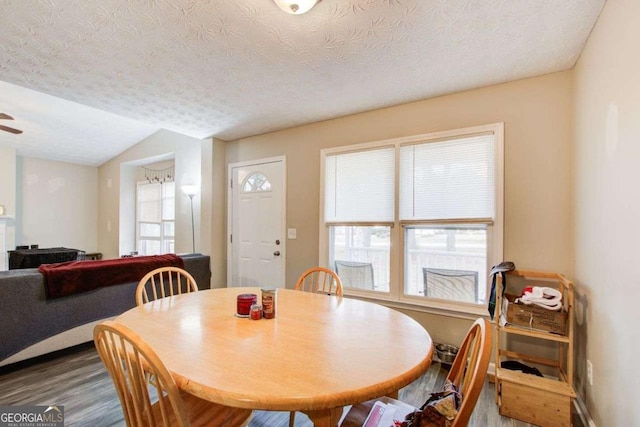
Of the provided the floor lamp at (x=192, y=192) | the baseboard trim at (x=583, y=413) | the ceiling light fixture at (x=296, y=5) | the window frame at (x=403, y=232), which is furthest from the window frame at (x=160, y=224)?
the baseboard trim at (x=583, y=413)

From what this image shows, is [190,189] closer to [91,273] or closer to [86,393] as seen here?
[91,273]

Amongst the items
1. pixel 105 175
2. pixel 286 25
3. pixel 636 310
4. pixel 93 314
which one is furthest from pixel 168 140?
pixel 636 310

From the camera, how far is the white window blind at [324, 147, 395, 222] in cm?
294

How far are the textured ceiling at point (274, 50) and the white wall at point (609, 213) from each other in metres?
0.30

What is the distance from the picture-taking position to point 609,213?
154 centimetres

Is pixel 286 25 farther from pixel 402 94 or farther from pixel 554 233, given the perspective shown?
pixel 554 233

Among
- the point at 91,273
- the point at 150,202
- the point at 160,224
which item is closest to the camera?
the point at 91,273

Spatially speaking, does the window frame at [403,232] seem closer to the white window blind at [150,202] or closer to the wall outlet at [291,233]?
the wall outlet at [291,233]

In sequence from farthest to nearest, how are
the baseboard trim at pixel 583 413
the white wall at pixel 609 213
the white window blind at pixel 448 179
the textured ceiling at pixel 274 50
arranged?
the white window blind at pixel 448 179, the baseboard trim at pixel 583 413, the textured ceiling at pixel 274 50, the white wall at pixel 609 213

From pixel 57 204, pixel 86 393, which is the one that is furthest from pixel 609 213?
pixel 57 204

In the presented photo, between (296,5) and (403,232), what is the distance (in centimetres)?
204

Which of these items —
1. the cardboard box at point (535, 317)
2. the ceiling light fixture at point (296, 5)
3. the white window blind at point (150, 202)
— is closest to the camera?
the ceiling light fixture at point (296, 5)

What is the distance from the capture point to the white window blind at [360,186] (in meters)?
2.94

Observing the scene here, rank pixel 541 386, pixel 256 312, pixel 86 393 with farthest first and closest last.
Result: pixel 86 393
pixel 541 386
pixel 256 312
